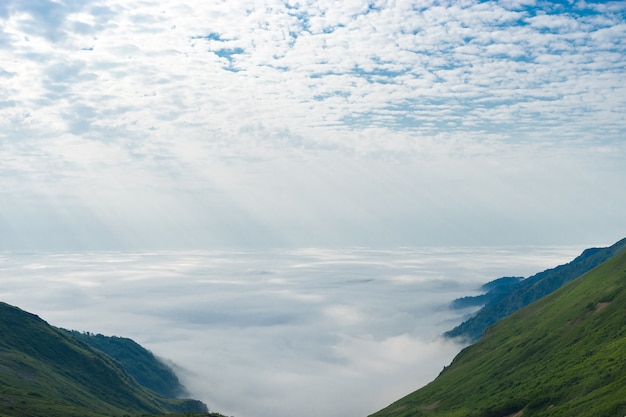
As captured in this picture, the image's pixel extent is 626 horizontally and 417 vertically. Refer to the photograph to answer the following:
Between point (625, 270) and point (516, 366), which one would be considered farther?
point (625, 270)

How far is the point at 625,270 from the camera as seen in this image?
145750mm

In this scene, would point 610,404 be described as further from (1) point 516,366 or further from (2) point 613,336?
(1) point 516,366

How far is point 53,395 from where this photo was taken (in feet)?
562

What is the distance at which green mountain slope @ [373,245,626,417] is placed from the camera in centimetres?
8044

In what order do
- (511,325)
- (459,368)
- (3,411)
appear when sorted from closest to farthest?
(3,411) → (459,368) → (511,325)

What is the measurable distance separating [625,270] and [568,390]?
76559 mm

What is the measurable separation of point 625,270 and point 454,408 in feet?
225

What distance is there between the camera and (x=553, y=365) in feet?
352

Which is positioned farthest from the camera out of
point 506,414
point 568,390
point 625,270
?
point 625,270

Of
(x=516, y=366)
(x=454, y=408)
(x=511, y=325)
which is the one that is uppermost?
(x=511, y=325)

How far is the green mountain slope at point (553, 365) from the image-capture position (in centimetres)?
8044

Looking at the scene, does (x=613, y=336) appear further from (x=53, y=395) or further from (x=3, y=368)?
(x=3, y=368)

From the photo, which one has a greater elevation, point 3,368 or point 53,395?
point 3,368

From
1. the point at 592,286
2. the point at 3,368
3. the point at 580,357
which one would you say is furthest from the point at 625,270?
the point at 3,368
